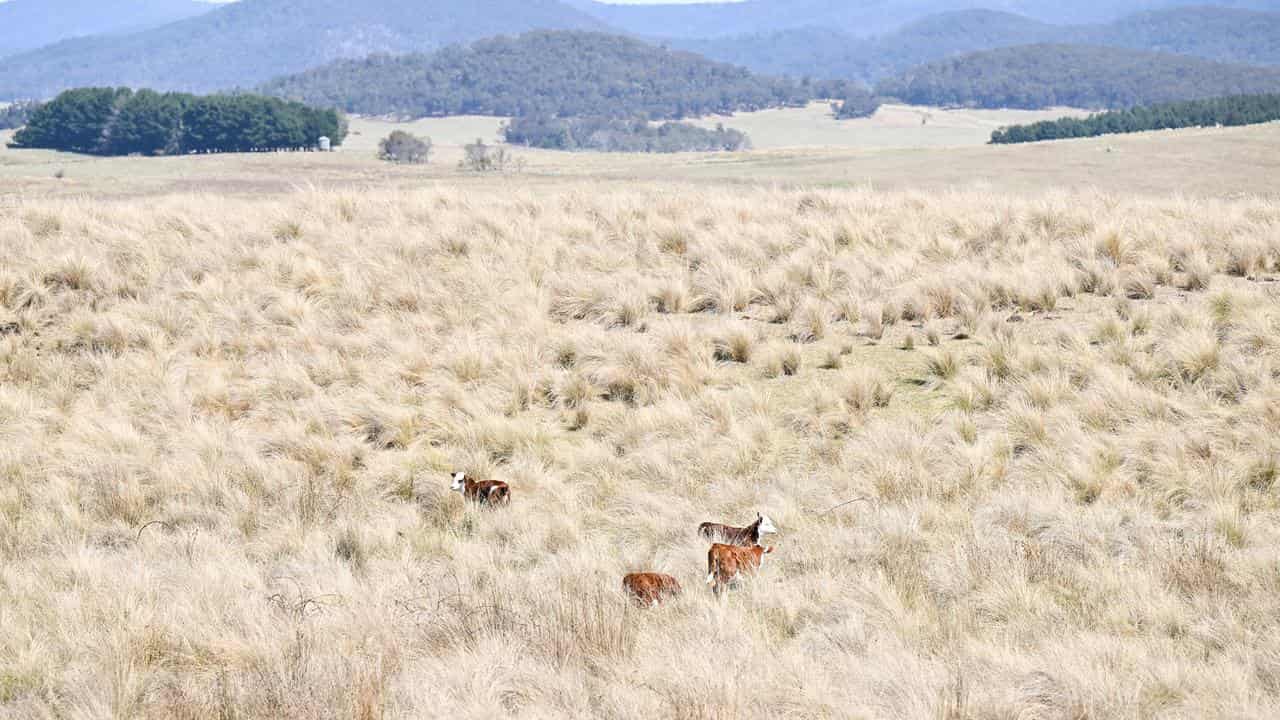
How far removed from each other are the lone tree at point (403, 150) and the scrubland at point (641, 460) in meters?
97.1

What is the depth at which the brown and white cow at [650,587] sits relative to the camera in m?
4.81

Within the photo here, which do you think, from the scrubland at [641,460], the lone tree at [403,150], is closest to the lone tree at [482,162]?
the lone tree at [403,150]

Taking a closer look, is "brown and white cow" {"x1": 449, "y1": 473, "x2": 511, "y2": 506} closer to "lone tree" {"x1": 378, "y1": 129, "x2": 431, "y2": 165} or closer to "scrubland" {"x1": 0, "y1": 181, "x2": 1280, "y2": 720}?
"scrubland" {"x1": 0, "y1": 181, "x2": 1280, "y2": 720}

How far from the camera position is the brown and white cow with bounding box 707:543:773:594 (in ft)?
16.4

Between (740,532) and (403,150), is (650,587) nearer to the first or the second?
(740,532)

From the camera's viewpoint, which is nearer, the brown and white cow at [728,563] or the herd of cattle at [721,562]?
the herd of cattle at [721,562]

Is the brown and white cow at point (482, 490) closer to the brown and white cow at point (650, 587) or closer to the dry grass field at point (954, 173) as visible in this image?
the brown and white cow at point (650, 587)

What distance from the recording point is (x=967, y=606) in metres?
4.69

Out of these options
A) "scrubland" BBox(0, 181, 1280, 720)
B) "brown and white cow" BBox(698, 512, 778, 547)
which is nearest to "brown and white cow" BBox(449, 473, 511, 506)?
"scrubland" BBox(0, 181, 1280, 720)

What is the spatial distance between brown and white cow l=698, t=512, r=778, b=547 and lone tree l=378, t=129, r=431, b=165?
105 metres

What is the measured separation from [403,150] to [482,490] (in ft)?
354

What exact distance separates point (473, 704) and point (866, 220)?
33.9 feet

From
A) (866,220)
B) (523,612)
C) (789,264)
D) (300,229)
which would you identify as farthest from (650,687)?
(300,229)

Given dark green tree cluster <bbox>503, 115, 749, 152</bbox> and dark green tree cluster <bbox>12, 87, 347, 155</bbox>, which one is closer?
dark green tree cluster <bbox>12, 87, 347, 155</bbox>
